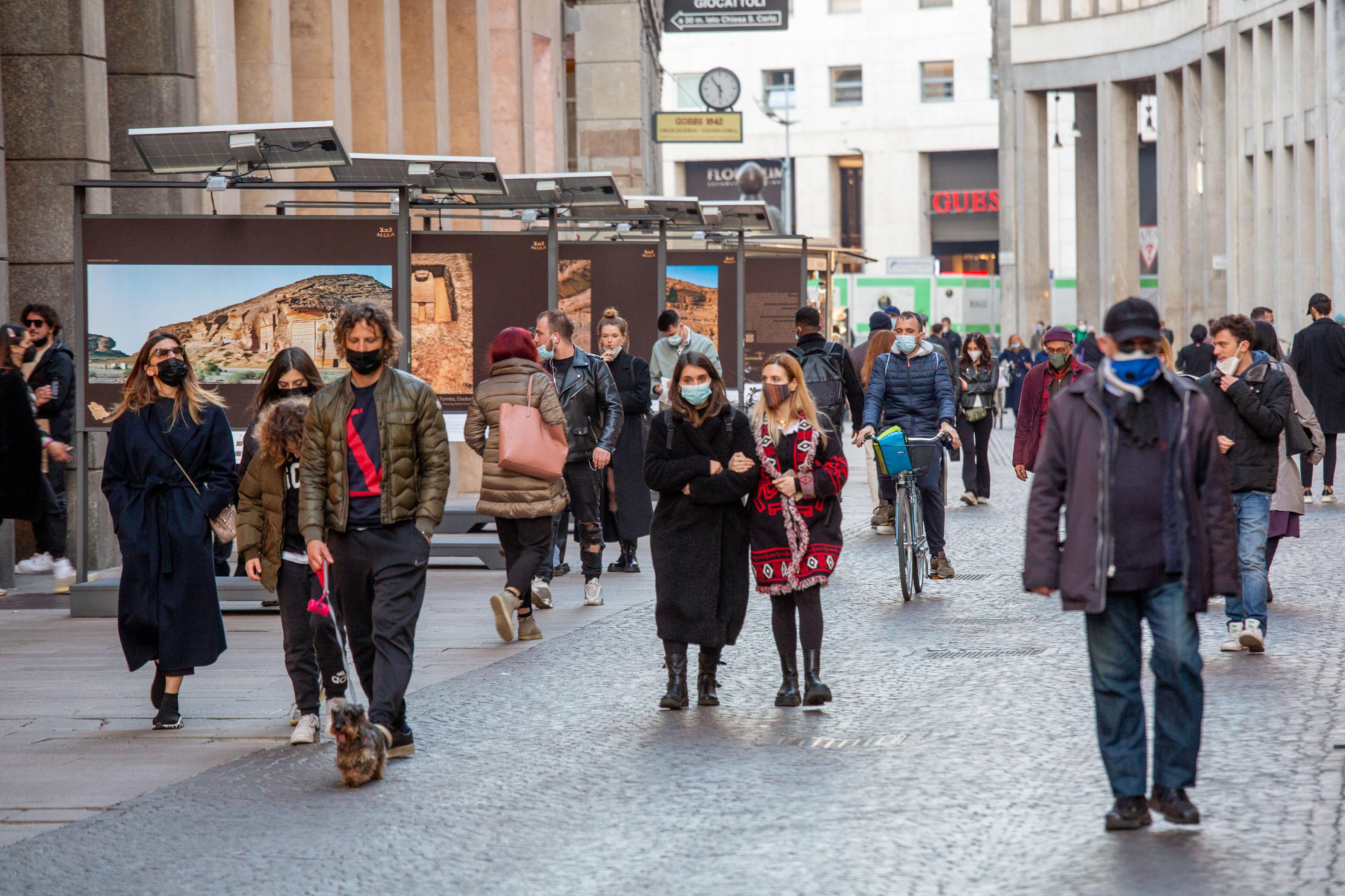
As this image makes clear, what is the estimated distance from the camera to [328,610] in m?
7.31

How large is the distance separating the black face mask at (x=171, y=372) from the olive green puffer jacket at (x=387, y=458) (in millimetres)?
1273

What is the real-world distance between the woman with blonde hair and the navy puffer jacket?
2.71ft

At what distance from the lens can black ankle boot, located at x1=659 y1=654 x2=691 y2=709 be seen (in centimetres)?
820

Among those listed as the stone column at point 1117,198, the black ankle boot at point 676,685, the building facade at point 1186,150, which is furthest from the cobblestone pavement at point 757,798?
the stone column at point 1117,198

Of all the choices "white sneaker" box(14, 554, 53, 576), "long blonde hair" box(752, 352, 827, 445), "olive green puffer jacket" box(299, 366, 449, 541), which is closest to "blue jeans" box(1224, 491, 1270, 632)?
"long blonde hair" box(752, 352, 827, 445)

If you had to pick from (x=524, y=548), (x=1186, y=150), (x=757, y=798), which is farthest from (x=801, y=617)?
(x=1186, y=150)

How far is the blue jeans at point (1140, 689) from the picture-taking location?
5.90 metres

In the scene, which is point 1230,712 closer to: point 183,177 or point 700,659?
point 700,659

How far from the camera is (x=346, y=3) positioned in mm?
18938

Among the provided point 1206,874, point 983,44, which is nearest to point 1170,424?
point 1206,874

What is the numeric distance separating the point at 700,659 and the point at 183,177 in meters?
9.71

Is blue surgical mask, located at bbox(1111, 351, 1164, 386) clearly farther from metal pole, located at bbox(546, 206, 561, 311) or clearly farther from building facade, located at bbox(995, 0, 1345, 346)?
building facade, located at bbox(995, 0, 1345, 346)

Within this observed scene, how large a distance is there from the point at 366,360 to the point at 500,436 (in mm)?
3327

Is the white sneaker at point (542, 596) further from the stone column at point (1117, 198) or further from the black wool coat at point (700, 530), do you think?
the stone column at point (1117, 198)
